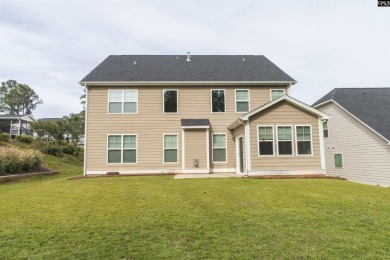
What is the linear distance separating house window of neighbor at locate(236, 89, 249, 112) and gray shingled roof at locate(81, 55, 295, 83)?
2.59 ft

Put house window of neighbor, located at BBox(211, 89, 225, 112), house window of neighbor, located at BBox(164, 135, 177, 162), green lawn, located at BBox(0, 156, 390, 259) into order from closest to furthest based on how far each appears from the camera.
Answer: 1. green lawn, located at BBox(0, 156, 390, 259)
2. house window of neighbor, located at BBox(164, 135, 177, 162)
3. house window of neighbor, located at BBox(211, 89, 225, 112)

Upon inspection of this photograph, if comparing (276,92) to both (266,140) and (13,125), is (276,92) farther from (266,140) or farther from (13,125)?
(13,125)

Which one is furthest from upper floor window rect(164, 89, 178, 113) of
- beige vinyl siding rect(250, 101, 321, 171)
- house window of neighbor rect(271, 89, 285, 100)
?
house window of neighbor rect(271, 89, 285, 100)

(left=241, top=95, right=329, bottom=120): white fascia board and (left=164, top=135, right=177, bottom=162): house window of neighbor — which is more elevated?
(left=241, top=95, right=329, bottom=120): white fascia board

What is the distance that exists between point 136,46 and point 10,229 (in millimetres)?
18087

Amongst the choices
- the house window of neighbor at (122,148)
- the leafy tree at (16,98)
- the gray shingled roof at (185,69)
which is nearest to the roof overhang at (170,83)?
the gray shingled roof at (185,69)

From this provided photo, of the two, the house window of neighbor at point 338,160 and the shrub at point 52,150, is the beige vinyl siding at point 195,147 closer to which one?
the house window of neighbor at point 338,160

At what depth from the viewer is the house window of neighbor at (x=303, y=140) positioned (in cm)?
1291

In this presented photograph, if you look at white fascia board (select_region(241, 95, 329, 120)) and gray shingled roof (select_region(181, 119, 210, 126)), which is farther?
gray shingled roof (select_region(181, 119, 210, 126))

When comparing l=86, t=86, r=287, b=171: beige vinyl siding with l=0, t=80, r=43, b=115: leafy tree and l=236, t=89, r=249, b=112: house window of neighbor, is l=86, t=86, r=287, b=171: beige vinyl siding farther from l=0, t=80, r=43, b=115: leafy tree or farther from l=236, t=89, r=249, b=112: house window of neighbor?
l=0, t=80, r=43, b=115: leafy tree

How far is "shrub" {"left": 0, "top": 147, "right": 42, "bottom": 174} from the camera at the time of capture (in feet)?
45.9

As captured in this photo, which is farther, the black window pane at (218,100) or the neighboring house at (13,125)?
the neighboring house at (13,125)

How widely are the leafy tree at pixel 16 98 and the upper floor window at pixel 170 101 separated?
53527mm

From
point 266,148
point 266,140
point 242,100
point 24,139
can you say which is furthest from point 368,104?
point 24,139
